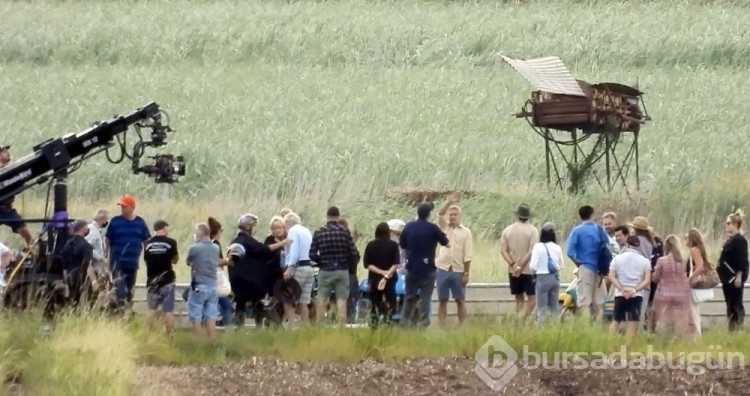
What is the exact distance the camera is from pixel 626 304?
1750 cm

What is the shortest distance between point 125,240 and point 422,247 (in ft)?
10.4

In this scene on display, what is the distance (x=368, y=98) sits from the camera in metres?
39.9

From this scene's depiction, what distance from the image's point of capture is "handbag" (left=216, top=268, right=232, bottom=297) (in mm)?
18219

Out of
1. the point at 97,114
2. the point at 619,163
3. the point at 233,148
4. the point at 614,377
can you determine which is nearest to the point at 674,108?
the point at 619,163

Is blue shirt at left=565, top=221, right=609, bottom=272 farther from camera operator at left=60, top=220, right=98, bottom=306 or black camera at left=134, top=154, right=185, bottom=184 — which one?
camera operator at left=60, top=220, right=98, bottom=306

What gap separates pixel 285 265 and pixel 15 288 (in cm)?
353

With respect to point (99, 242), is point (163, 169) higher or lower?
higher

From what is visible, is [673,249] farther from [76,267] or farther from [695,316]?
[76,267]

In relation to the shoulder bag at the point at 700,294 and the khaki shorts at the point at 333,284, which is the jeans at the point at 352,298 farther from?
the shoulder bag at the point at 700,294

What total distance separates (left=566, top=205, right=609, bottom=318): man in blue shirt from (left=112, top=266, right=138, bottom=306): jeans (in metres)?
4.77

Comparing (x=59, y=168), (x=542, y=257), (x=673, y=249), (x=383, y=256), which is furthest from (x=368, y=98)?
(x=59, y=168)

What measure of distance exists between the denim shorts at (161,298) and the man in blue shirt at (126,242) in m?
0.48

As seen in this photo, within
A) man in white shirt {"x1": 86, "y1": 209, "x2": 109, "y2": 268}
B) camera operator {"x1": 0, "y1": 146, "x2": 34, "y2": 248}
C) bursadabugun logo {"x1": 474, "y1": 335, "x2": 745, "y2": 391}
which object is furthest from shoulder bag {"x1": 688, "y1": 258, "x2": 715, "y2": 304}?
camera operator {"x1": 0, "y1": 146, "x2": 34, "y2": 248}

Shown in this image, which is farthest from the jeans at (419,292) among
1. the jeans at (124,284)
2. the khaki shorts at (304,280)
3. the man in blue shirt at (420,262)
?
the jeans at (124,284)
